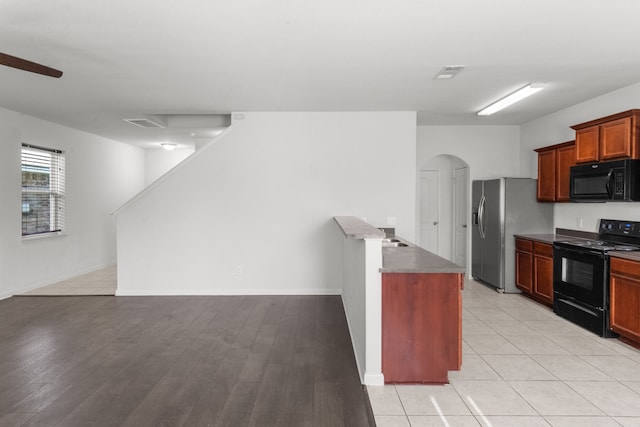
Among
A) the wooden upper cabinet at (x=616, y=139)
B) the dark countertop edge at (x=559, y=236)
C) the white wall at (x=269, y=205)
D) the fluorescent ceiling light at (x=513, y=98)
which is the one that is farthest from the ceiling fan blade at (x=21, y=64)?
the dark countertop edge at (x=559, y=236)

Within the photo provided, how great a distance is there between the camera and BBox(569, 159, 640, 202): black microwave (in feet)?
13.2

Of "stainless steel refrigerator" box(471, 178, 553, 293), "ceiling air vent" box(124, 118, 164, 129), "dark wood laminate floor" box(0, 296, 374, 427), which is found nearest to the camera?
"dark wood laminate floor" box(0, 296, 374, 427)

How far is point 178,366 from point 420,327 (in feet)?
6.32

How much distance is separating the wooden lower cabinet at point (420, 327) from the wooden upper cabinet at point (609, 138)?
100 inches

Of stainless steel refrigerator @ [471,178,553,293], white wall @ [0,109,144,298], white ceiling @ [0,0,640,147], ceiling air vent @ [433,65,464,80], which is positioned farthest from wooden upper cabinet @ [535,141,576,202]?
white wall @ [0,109,144,298]

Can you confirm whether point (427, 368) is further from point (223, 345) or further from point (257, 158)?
point (257, 158)

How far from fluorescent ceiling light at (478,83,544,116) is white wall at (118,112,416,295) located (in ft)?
3.18

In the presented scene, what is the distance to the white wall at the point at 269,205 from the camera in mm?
5590

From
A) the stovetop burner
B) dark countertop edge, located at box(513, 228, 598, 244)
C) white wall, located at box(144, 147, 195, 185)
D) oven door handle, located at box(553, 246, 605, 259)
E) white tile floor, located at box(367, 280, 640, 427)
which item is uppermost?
white wall, located at box(144, 147, 195, 185)

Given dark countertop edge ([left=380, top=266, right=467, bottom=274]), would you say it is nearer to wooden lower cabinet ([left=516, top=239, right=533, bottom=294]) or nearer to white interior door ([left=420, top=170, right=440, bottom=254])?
wooden lower cabinet ([left=516, top=239, right=533, bottom=294])

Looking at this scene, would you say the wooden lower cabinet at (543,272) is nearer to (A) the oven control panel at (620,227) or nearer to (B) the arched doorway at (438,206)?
(A) the oven control panel at (620,227)

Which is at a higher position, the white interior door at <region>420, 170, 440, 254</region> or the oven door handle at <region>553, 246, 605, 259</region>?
the white interior door at <region>420, 170, 440, 254</region>

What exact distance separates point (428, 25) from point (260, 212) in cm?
346

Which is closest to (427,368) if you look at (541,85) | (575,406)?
(575,406)
